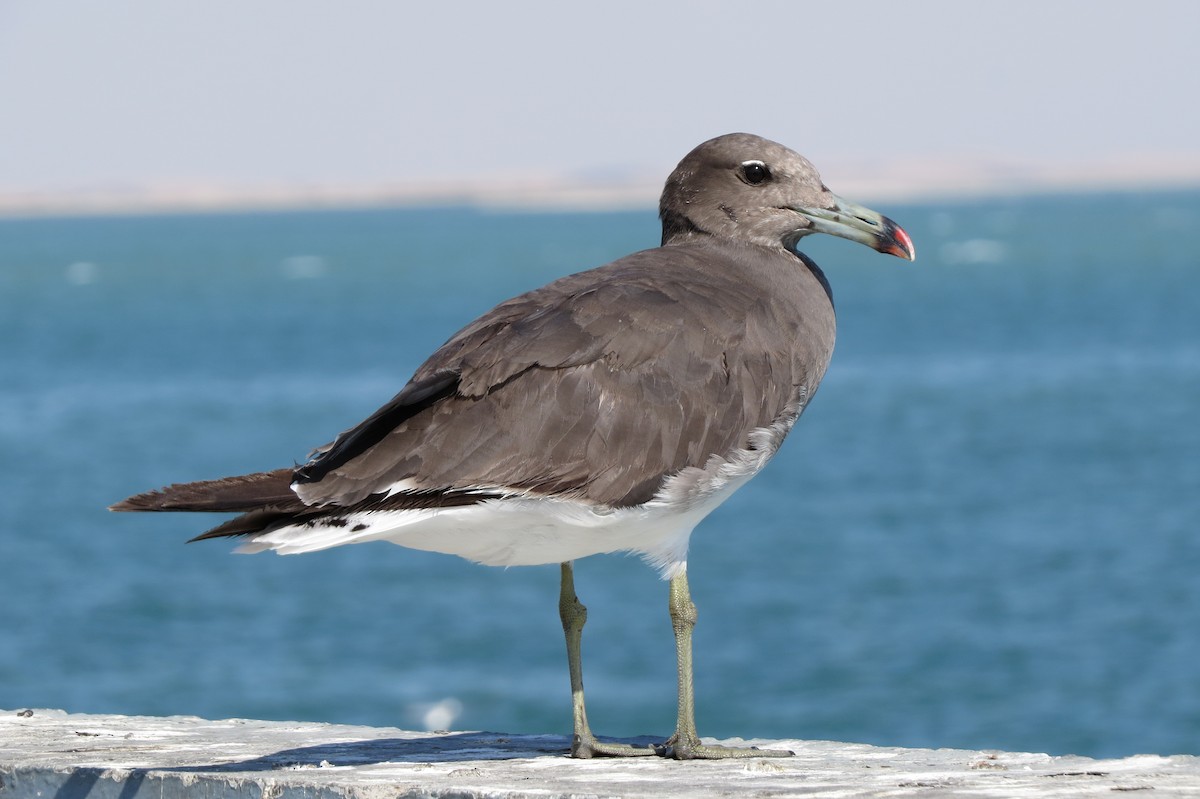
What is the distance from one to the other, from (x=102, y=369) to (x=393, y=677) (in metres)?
43.3

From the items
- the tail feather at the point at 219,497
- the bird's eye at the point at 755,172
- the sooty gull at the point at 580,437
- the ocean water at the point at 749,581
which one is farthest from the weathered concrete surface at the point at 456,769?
the ocean water at the point at 749,581

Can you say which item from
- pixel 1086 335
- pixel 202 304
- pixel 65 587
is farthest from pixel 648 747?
pixel 202 304

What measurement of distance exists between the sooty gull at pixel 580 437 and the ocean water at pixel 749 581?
1178 cm

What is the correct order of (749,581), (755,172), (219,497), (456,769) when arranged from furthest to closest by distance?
(749,581) → (755,172) → (456,769) → (219,497)

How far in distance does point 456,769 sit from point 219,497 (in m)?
1.43

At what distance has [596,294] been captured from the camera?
746cm

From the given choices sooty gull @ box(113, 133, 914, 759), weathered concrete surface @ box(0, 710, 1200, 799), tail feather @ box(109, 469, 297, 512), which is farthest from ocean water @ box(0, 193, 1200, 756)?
tail feather @ box(109, 469, 297, 512)

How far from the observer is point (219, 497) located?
21.0 ft

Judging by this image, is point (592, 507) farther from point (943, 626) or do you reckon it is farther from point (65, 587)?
point (65, 587)

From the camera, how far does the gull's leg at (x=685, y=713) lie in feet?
25.0

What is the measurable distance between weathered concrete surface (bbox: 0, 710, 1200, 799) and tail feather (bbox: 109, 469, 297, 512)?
959 mm

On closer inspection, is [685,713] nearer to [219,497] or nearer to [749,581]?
[219,497]

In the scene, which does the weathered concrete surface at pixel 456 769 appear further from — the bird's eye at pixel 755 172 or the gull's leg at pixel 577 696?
the bird's eye at pixel 755 172

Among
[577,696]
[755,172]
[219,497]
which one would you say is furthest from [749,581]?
[219,497]
